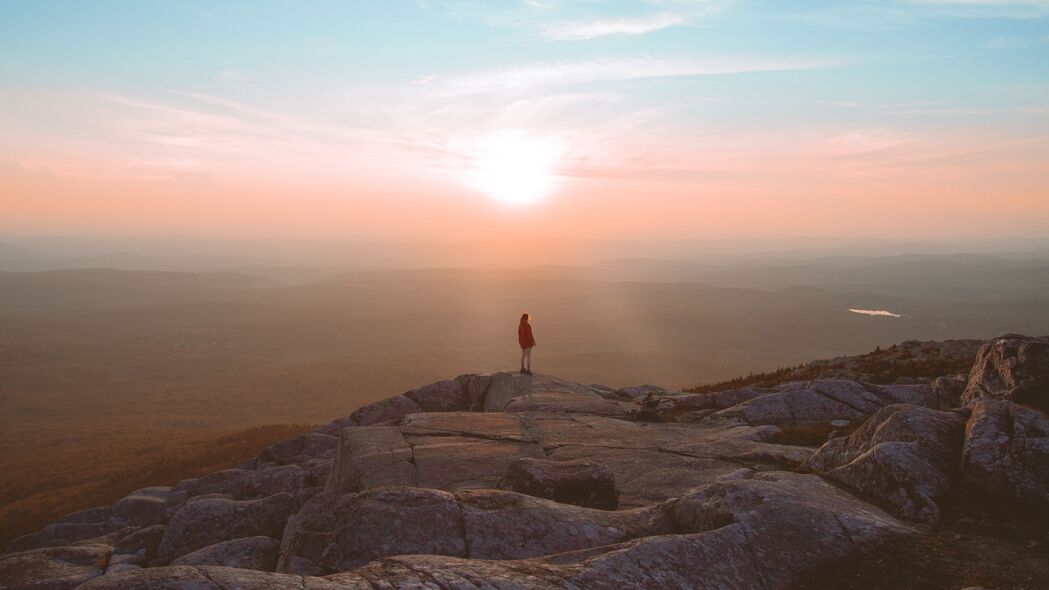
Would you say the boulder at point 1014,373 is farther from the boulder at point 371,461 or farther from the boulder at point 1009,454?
the boulder at point 371,461

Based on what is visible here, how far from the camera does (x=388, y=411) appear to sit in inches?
1026

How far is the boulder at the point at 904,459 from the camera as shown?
9789mm

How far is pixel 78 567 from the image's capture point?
13602mm

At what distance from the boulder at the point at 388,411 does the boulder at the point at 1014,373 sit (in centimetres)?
2062

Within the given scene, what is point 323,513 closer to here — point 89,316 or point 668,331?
point 668,331

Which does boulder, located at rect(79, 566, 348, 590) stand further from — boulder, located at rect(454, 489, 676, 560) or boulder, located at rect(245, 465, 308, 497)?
boulder, located at rect(245, 465, 308, 497)

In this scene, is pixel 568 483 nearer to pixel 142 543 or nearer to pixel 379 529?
pixel 379 529

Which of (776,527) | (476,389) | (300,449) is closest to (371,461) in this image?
(776,527)

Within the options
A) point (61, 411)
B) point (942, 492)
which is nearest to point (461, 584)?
point (942, 492)

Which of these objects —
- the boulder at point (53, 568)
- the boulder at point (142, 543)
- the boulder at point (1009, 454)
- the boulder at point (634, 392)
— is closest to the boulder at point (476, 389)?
the boulder at point (634, 392)

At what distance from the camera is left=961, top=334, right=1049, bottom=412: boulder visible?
12.5m

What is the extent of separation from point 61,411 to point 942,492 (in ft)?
289

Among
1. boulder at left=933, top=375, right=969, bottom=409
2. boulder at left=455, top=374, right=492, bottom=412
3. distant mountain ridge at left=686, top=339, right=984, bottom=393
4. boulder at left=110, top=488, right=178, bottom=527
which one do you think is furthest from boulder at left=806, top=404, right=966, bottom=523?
boulder at left=110, top=488, right=178, bottom=527

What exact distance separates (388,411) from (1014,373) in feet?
74.1
